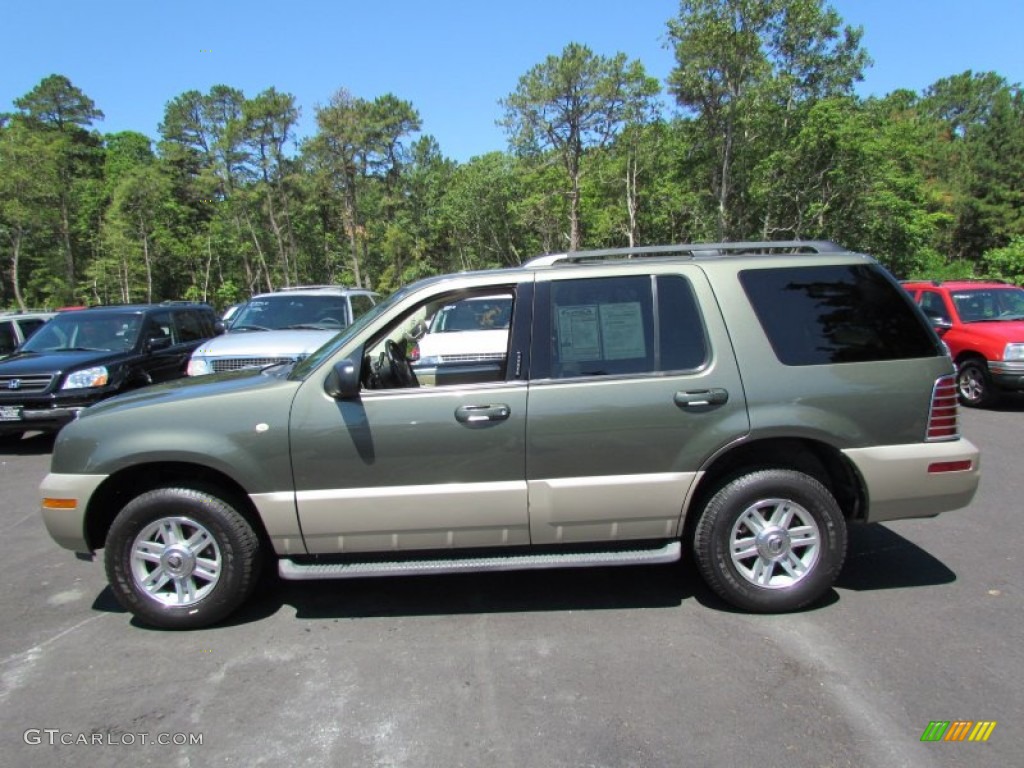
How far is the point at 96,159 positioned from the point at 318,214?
28.7 m

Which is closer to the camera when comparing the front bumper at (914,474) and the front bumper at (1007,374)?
the front bumper at (914,474)

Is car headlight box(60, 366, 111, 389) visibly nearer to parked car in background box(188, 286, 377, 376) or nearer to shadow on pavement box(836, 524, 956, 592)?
parked car in background box(188, 286, 377, 376)

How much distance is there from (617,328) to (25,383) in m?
7.92

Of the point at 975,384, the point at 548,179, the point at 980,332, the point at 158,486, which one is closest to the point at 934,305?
the point at 980,332

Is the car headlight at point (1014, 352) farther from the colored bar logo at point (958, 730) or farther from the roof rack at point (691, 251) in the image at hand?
the colored bar logo at point (958, 730)

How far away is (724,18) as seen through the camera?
30.4 metres

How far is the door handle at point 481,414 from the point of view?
11.7ft

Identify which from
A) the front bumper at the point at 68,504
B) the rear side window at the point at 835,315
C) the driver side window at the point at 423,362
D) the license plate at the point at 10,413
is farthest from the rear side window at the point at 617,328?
the license plate at the point at 10,413

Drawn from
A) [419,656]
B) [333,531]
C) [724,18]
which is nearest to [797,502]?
[419,656]

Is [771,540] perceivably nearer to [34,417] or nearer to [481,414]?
[481,414]

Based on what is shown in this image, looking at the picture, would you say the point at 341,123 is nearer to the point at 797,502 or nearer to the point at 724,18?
the point at 724,18

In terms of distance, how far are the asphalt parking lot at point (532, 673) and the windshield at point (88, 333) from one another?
Answer: 18.4 feet

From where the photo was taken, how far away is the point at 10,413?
814 centimetres

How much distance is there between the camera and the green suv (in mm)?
3592
